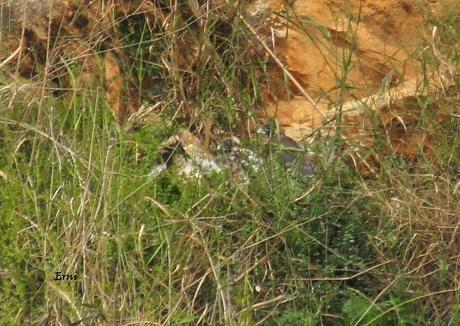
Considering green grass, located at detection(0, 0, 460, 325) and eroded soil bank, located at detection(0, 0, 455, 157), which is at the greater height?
eroded soil bank, located at detection(0, 0, 455, 157)

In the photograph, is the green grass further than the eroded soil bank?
No

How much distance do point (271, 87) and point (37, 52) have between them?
0.94m

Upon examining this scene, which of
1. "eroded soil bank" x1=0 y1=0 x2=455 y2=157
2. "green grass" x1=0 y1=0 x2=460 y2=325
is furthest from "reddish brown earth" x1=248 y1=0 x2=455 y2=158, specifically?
"green grass" x1=0 y1=0 x2=460 y2=325

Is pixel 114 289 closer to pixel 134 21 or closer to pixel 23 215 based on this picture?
pixel 23 215

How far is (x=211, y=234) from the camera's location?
3.44 meters

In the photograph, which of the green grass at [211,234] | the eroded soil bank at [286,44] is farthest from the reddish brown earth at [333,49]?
the green grass at [211,234]

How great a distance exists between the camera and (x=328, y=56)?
430cm

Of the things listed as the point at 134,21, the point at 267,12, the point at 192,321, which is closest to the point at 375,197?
the point at 192,321

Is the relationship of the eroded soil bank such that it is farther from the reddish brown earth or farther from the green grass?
the green grass

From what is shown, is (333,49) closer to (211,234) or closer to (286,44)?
(286,44)

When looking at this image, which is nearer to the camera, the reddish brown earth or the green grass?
the green grass

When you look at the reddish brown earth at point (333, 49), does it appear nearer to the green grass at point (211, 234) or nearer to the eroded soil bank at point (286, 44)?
the eroded soil bank at point (286, 44)

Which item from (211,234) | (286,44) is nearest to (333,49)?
(286,44)

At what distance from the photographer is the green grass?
3.23 meters
